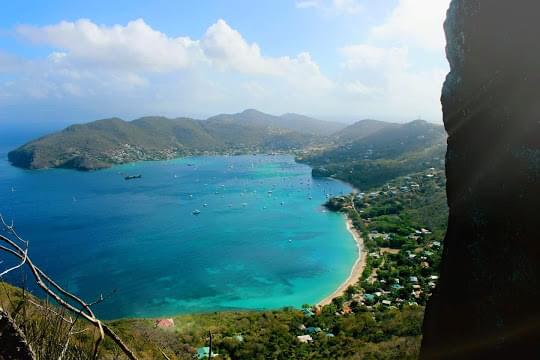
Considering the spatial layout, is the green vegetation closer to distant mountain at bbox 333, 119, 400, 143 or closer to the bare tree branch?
the bare tree branch

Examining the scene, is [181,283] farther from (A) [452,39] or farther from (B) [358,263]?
(A) [452,39]

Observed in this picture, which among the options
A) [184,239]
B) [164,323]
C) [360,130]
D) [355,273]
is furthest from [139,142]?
[164,323]

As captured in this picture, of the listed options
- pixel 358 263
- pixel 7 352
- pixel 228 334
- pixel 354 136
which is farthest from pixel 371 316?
pixel 354 136

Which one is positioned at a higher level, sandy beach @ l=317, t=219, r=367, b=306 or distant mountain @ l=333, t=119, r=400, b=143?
distant mountain @ l=333, t=119, r=400, b=143

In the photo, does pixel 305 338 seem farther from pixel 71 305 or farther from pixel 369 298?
pixel 71 305

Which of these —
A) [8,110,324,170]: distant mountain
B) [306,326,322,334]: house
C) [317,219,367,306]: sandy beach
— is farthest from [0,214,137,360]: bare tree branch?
[8,110,324,170]: distant mountain
